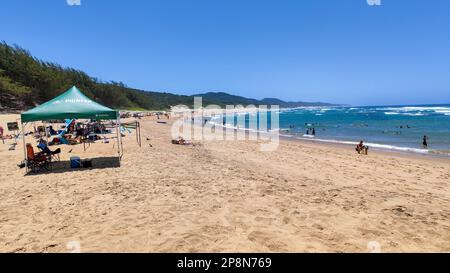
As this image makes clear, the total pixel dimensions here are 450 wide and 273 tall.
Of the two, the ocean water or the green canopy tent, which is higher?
the green canopy tent

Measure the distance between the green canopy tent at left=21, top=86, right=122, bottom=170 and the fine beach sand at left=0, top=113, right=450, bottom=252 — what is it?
1.95 m

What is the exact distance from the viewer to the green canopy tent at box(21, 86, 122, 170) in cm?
998

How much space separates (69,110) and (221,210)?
24.0 ft

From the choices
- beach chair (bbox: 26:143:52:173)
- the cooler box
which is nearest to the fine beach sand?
beach chair (bbox: 26:143:52:173)

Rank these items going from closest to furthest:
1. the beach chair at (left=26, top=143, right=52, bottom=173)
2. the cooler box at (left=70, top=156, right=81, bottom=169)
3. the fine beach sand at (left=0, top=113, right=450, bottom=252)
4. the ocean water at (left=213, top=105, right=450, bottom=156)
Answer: the fine beach sand at (left=0, top=113, right=450, bottom=252) < the beach chair at (left=26, top=143, right=52, bottom=173) < the cooler box at (left=70, top=156, right=81, bottom=169) < the ocean water at (left=213, top=105, right=450, bottom=156)

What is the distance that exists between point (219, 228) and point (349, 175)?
6452mm

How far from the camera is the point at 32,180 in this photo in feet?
28.6

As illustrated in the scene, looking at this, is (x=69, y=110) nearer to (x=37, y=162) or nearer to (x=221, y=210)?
(x=37, y=162)

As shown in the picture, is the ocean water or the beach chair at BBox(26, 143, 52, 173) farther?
the ocean water

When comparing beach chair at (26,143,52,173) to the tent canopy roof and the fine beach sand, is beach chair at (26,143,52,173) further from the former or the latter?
the tent canopy roof

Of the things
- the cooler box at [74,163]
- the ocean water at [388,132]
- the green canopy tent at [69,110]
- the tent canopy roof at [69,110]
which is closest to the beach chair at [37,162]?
the green canopy tent at [69,110]

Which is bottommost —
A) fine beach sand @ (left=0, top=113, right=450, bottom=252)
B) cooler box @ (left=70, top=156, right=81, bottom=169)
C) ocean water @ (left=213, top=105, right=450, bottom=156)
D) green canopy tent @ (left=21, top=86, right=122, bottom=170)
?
ocean water @ (left=213, top=105, right=450, bottom=156)
